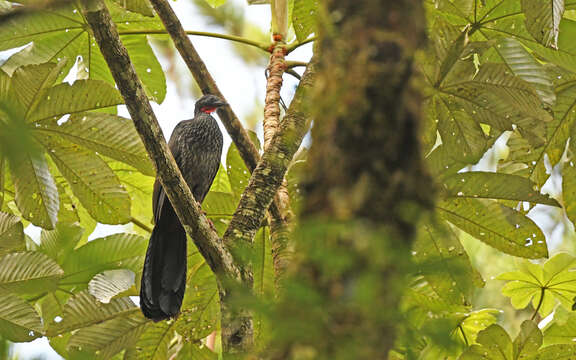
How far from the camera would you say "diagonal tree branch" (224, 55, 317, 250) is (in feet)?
8.09

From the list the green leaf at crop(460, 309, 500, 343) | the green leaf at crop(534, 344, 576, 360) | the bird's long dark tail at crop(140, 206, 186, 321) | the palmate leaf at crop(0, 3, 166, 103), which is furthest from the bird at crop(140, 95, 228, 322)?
the green leaf at crop(534, 344, 576, 360)

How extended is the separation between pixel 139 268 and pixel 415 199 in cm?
273

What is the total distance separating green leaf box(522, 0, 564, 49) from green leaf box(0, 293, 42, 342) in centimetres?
226

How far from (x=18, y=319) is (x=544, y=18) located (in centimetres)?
237

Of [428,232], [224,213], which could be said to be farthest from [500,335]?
[224,213]

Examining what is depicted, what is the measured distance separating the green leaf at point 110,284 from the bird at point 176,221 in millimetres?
71

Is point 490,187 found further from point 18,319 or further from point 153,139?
point 18,319

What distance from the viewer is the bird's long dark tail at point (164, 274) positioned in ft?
9.82

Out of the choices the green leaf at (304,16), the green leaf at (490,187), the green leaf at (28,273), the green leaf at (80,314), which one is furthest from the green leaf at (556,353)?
the green leaf at (28,273)

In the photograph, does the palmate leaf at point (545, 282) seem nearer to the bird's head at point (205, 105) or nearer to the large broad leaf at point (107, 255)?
the large broad leaf at point (107, 255)

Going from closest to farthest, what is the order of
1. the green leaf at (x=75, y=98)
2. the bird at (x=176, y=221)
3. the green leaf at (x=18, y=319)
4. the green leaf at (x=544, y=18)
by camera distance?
the green leaf at (x=544, y=18) → the green leaf at (x=18, y=319) → the green leaf at (x=75, y=98) → the bird at (x=176, y=221)

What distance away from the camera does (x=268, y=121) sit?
3258mm

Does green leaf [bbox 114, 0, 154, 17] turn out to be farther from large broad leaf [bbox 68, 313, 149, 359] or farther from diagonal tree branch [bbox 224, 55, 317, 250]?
large broad leaf [bbox 68, 313, 149, 359]

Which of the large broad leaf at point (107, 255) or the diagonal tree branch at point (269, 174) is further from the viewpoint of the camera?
the large broad leaf at point (107, 255)
